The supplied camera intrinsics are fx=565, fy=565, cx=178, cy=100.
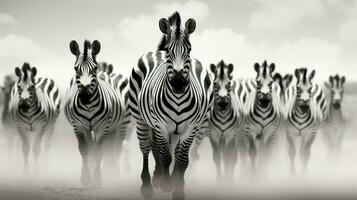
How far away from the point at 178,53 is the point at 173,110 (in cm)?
101

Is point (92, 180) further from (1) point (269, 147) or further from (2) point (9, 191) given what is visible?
(1) point (269, 147)

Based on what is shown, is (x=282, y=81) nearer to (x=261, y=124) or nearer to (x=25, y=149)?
(x=261, y=124)

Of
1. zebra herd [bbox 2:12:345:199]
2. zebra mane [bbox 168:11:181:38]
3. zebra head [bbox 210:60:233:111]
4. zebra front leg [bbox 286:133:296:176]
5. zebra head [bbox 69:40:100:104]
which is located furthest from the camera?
zebra front leg [bbox 286:133:296:176]

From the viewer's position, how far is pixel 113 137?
47.6ft

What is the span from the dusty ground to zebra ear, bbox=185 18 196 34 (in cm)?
330

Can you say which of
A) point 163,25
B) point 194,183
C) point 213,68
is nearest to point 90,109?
point 194,183

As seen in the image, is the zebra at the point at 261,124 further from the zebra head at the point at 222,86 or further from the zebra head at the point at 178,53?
the zebra head at the point at 178,53

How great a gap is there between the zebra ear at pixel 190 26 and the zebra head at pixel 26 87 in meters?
6.78

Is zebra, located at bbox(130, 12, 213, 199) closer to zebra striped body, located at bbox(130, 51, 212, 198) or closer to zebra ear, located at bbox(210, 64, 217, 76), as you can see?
zebra striped body, located at bbox(130, 51, 212, 198)

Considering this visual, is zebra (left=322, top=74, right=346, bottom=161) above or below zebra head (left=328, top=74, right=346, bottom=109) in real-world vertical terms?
below

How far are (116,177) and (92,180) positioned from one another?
185 cm

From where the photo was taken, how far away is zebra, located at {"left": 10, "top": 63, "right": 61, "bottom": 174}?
584 inches

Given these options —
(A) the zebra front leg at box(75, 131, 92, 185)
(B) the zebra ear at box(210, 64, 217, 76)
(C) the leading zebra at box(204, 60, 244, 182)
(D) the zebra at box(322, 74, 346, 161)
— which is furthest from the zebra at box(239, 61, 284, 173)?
(A) the zebra front leg at box(75, 131, 92, 185)

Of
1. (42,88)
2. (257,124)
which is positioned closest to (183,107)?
(257,124)
